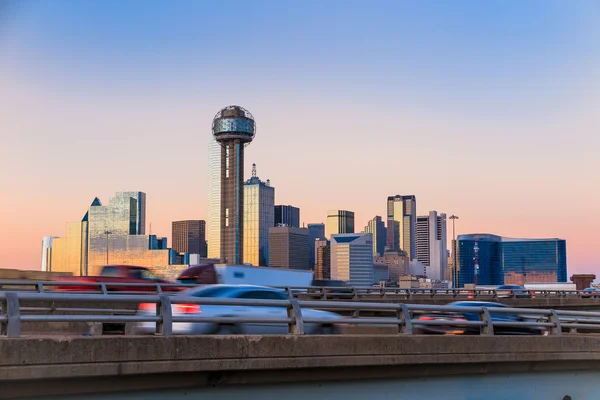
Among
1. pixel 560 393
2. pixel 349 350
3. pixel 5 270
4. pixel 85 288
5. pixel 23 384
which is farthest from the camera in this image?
pixel 5 270

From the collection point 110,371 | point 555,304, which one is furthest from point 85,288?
point 555,304

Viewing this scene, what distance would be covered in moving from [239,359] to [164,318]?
113 centimetres

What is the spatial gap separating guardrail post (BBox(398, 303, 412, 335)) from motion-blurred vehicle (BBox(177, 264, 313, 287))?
24468 millimetres

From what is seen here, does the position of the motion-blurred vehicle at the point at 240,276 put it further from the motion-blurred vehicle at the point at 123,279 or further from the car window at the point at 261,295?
the car window at the point at 261,295

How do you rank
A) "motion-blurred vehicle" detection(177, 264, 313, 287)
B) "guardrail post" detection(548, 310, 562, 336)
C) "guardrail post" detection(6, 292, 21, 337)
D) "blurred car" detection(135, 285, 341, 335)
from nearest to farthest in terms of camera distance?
"guardrail post" detection(6, 292, 21, 337)
"blurred car" detection(135, 285, 341, 335)
"guardrail post" detection(548, 310, 562, 336)
"motion-blurred vehicle" detection(177, 264, 313, 287)

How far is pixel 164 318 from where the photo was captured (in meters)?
10.2

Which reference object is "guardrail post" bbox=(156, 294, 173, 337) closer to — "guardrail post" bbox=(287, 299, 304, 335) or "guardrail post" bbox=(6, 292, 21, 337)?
"guardrail post" bbox=(6, 292, 21, 337)

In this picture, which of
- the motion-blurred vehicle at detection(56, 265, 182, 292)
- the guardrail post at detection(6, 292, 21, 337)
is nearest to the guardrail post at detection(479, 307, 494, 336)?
the guardrail post at detection(6, 292, 21, 337)

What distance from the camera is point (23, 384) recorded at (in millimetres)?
9117

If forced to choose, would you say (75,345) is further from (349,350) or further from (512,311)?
(512,311)

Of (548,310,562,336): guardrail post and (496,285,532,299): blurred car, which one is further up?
(548,310,562,336): guardrail post

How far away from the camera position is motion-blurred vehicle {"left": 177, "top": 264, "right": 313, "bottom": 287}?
124 feet

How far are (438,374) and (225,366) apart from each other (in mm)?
4085

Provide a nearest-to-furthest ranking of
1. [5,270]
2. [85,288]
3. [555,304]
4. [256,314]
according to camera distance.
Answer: [256,314], [85,288], [5,270], [555,304]
